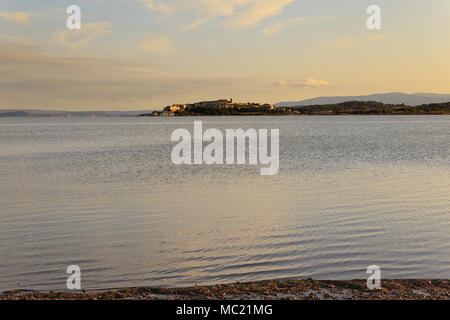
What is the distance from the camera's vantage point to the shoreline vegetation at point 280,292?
745cm

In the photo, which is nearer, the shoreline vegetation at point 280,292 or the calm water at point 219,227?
the shoreline vegetation at point 280,292

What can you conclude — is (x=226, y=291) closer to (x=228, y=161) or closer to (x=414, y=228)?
(x=414, y=228)

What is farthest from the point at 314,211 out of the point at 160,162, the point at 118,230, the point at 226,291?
the point at 160,162

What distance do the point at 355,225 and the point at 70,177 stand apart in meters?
17.6

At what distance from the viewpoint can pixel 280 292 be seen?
772 cm

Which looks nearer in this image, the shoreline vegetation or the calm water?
the shoreline vegetation

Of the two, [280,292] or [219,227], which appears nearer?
[280,292]

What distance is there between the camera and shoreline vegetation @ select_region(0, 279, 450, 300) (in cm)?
745

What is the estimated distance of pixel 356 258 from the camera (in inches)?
395
